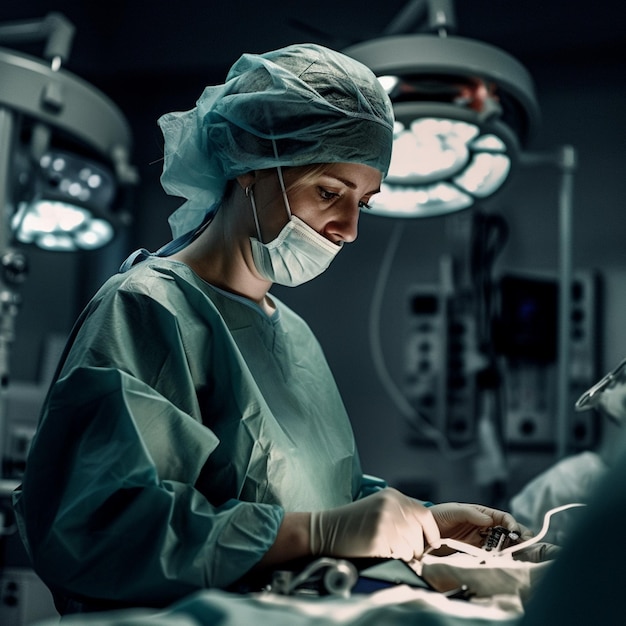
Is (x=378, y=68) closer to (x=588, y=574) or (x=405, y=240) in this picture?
(x=405, y=240)

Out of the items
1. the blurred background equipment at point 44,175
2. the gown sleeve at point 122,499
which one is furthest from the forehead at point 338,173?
the blurred background equipment at point 44,175

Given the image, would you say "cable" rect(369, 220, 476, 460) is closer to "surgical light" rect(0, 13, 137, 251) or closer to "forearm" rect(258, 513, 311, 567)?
"surgical light" rect(0, 13, 137, 251)

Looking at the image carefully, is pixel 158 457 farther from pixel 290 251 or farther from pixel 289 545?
pixel 290 251

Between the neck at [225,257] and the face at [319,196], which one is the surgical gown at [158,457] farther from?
the face at [319,196]

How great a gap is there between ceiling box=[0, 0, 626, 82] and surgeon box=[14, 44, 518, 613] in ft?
5.47

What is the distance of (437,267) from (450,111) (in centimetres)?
131

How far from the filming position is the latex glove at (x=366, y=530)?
1.03m

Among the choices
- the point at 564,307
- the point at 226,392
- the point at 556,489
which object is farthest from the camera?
the point at 564,307

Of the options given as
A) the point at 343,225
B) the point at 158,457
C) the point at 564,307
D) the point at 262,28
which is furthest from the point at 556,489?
the point at 262,28

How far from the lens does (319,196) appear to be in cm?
138

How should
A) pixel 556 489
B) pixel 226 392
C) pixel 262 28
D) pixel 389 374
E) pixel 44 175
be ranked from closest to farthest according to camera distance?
pixel 226 392 → pixel 556 489 → pixel 44 175 → pixel 389 374 → pixel 262 28

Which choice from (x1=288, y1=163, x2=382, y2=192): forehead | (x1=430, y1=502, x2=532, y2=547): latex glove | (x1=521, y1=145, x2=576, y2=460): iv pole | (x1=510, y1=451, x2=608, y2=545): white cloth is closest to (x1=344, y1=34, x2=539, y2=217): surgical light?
(x1=521, y1=145, x2=576, y2=460): iv pole

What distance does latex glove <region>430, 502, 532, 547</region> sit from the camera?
128cm

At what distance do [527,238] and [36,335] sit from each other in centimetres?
192
